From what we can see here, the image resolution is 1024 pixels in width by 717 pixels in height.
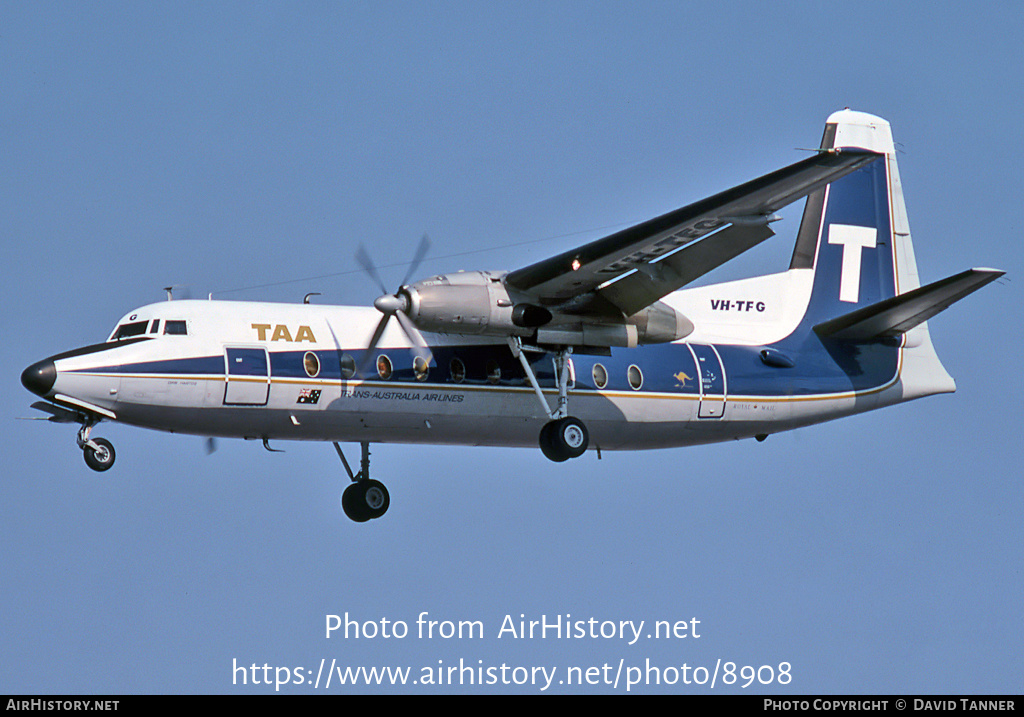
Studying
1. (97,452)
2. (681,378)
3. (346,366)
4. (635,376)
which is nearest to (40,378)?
(97,452)

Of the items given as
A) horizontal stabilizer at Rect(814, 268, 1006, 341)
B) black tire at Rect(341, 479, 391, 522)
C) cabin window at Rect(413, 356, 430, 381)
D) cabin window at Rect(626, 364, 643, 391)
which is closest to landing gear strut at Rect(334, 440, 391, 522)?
black tire at Rect(341, 479, 391, 522)

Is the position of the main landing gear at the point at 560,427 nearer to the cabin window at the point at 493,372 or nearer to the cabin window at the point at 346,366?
the cabin window at the point at 493,372

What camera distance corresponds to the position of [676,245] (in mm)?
17391

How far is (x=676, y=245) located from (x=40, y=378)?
310 inches

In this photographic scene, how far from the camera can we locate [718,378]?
802 inches

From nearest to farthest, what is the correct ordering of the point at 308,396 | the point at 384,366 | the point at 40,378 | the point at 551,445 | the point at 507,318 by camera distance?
the point at 40,378, the point at 308,396, the point at 507,318, the point at 384,366, the point at 551,445

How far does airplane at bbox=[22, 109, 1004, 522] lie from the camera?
55.7 ft

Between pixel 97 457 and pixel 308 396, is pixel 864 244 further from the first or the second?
pixel 97 457

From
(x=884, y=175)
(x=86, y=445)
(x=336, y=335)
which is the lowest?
(x=86, y=445)

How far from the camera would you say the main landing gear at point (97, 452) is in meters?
16.8
